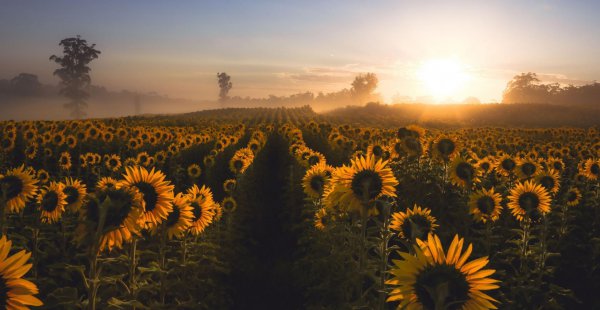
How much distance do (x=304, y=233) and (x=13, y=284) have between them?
7.77 metres

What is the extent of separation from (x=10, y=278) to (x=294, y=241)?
8238 mm

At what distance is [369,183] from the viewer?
4094 millimetres

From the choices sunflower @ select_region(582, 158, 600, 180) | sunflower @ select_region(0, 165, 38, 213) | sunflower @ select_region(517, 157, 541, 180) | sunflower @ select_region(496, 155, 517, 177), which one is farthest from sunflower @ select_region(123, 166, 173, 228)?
sunflower @ select_region(582, 158, 600, 180)

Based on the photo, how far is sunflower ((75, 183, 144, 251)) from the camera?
2.85 m

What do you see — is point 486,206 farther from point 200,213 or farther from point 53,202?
point 53,202

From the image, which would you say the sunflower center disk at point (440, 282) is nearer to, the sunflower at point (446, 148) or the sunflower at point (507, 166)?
the sunflower at point (446, 148)

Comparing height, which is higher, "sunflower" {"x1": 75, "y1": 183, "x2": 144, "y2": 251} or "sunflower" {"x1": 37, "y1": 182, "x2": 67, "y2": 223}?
"sunflower" {"x1": 75, "y1": 183, "x2": 144, "y2": 251}

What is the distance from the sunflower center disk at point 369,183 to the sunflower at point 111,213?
2188mm

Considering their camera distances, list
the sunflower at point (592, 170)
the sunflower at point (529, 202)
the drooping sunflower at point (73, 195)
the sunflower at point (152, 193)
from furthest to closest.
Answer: the sunflower at point (592, 170) → the sunflower at point (529, 202) → the drooping sunflower at point (73, 195) → the sunflower at point (152, 193)

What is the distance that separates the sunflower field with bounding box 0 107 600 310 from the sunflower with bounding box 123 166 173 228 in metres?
0.02

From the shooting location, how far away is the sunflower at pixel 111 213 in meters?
2.85

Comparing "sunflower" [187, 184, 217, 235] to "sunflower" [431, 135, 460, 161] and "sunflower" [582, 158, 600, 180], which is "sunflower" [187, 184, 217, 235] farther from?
"sunflower" [582, 158, 600, 180]

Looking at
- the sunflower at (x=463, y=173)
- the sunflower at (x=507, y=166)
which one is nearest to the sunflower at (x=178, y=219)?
the sunflower at (x=463, y=173)

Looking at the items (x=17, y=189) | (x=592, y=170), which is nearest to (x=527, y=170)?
(x=592, y=170)
